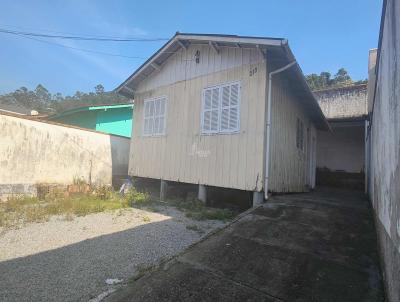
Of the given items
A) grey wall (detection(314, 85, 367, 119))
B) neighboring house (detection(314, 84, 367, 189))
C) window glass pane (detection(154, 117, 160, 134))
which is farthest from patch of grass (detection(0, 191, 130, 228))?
grey wall (detection(314, 85, 367, 119))

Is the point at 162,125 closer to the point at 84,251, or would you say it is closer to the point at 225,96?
the point at 225,96

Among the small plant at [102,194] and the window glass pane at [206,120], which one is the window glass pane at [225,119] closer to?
the window glass pane at [206,120]

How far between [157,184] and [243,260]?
→ 25.7ft

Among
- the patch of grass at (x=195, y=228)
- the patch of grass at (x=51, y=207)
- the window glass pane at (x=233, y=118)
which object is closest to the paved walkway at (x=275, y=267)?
the patch of grass at (x=195, y=228)

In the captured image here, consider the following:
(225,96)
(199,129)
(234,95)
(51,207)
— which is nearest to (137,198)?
(51,207)

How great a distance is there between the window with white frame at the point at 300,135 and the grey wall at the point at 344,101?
870cm

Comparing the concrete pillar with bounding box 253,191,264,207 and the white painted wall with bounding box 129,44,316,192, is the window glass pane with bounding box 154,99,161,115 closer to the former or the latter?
the white painted wall with bounding box 129,44,316,192

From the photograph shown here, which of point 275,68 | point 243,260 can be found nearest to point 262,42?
point 275,68

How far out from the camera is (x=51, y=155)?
28.6 feet

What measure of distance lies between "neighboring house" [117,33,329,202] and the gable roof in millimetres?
27

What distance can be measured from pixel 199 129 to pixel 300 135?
172 inches

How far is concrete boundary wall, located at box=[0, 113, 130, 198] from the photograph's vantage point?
7527mm

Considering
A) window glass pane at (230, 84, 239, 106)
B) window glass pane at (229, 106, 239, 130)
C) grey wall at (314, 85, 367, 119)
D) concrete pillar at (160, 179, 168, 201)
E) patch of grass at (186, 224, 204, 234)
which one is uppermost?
grey wall at (314, 85, 367, 119)

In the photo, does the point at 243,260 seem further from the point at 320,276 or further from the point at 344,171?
the point at 344,171
